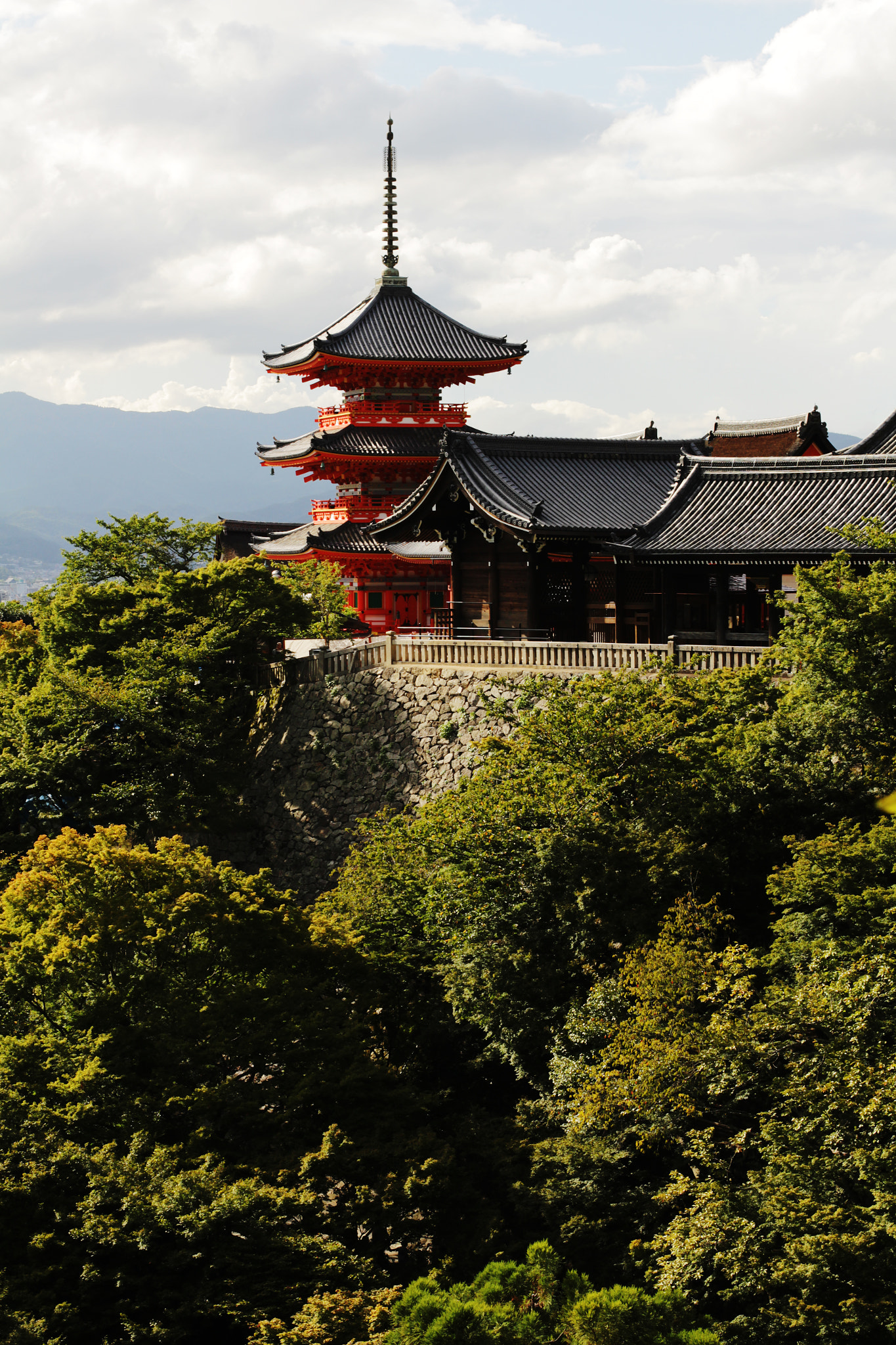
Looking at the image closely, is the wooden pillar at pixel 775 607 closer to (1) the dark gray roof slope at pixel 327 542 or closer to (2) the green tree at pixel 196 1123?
(2) the green tree at pixel 196 1123

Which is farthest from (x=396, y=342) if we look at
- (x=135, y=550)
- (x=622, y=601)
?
(x=622, y=601)

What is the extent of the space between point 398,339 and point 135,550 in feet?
50.7

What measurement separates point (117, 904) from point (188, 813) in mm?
12939

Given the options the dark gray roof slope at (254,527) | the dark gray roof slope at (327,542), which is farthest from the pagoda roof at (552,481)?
the dark gray roof slope at (254,527)

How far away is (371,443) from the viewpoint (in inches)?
1852

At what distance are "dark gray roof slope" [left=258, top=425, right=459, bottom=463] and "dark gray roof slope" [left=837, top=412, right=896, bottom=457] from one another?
49.7ft

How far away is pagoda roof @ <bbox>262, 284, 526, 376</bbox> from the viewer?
1877 inches

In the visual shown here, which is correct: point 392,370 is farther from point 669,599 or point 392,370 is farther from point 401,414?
point 669,599

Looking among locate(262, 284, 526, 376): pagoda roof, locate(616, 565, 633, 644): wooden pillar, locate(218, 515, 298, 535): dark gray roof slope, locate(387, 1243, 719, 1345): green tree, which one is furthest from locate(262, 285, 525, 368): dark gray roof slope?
locate(387, 1243, 719, 1345): green tree

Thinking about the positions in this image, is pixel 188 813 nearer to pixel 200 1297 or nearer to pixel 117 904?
pixel 117 904

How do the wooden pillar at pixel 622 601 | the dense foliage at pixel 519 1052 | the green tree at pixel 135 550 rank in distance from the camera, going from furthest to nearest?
the green tree at pixel 135 550 → the wooden pillar at pixel 622 601 → the dense foliage at pixel 519 1052

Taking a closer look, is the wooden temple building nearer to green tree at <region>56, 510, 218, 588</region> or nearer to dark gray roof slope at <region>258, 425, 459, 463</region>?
dark gray roof slope at <region>258, 425, 459, 463</region>

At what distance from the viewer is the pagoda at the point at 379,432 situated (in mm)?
46125

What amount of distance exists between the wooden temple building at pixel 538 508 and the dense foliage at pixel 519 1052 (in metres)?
7.13
